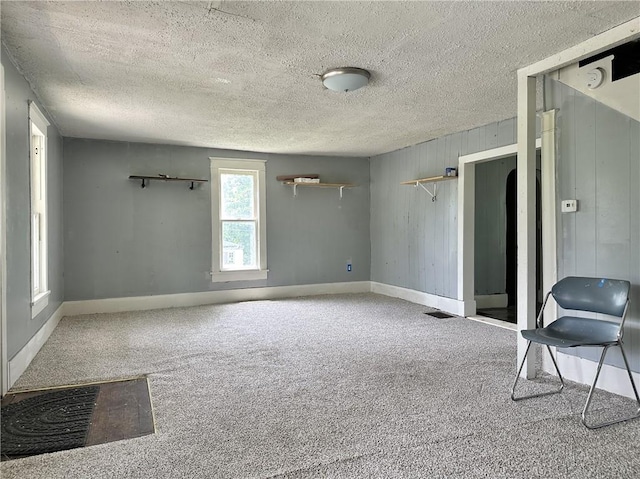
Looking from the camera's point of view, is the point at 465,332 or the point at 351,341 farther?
the point at 465,332

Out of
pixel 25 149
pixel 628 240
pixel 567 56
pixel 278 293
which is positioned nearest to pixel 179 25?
pixel 25 149

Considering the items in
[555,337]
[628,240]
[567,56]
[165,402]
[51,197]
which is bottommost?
[165,402]

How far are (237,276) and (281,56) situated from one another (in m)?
4.00

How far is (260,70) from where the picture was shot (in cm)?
315

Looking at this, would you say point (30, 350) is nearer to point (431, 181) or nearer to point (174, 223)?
point (174, 223)

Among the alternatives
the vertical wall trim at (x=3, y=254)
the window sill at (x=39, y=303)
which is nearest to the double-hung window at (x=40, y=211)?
the window sill at (x=39, y=303)

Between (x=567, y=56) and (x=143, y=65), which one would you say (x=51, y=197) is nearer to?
(x=143, y=65)

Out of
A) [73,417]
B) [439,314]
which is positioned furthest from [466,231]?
[73,417]

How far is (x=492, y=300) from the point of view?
6004 mm

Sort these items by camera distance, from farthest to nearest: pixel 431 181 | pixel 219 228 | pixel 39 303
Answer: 1. pixel 219 228
2. pixel 431 181
3. pixel 39 303

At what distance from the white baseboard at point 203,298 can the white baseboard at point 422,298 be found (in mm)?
340

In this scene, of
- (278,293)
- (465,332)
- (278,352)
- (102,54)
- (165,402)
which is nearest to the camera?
(165,402)

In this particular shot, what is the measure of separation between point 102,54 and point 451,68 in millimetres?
2438

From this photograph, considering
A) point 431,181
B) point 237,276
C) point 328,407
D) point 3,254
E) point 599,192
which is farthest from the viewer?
point 237,276
